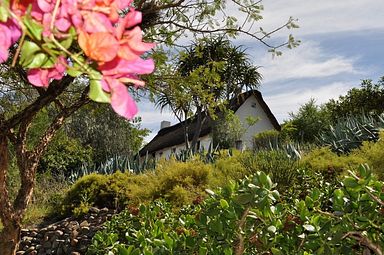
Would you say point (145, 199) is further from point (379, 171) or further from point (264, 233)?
point (264, 233)

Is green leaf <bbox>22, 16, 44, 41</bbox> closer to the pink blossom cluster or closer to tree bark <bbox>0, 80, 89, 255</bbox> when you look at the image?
the pink blossom cluster

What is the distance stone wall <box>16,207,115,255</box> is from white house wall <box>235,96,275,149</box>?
21.4 metres

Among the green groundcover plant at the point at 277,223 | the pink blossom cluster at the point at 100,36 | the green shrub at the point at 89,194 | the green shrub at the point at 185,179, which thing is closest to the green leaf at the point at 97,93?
the pink blossom cluster at the point at 100,36

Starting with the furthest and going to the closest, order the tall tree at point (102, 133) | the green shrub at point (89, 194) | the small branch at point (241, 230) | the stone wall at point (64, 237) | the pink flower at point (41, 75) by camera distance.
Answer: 1. the tall tree at point (102, 133)
2. the green shrub at point (89, 194)
3. the stone wall at point (64, 237)
4. the small branch at point (241, 230)
5. the pink flower at point (41, 75)

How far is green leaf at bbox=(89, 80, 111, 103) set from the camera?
709 millimetres

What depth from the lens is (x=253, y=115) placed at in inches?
1248

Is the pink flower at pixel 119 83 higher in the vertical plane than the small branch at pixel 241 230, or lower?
higher

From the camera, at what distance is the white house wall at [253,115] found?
101ft

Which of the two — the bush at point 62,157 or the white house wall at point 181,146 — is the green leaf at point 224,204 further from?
the white house wall at point 181,146

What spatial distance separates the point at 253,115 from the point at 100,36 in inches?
1228

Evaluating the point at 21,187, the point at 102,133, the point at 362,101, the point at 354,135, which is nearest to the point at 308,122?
the point at 362,101

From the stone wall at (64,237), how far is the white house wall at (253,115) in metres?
21.4

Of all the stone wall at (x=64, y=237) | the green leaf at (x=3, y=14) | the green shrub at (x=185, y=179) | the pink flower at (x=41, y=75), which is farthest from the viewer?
the green shrub at (x=185, y=179)

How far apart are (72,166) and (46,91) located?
1656 centimetres
